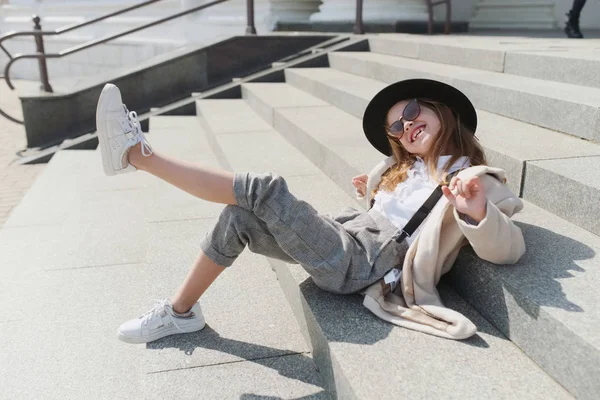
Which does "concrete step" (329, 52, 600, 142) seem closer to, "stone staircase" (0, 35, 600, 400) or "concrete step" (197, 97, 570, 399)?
"stone staircase" (0, 35, 600, 400)

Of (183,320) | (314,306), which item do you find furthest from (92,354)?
(314,306)

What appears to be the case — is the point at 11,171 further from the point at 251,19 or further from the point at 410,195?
the point at 410,195

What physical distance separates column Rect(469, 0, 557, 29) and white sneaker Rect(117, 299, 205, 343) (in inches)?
303

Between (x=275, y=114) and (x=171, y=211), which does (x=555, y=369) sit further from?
(x=275, y=114)

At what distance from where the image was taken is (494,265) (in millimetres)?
1968

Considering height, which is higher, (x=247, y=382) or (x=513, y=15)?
(x=513, y=15)

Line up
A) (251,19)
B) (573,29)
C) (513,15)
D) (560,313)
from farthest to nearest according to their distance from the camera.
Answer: (513,15), (251,19), (573,29), (560,313)

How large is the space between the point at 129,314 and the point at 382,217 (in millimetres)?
1180

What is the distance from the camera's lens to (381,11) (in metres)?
8.01

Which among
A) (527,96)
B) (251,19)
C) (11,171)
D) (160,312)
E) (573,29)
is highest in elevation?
(251,19)

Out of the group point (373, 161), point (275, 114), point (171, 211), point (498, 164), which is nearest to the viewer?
point (498, 164)

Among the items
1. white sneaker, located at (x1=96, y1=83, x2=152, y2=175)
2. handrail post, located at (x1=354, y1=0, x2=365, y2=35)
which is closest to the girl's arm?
white sneaker, located at (x1=96, y1=83, x2=152, y2=175)

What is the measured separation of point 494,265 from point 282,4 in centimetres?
703

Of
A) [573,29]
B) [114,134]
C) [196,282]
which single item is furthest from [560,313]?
[573,29]
